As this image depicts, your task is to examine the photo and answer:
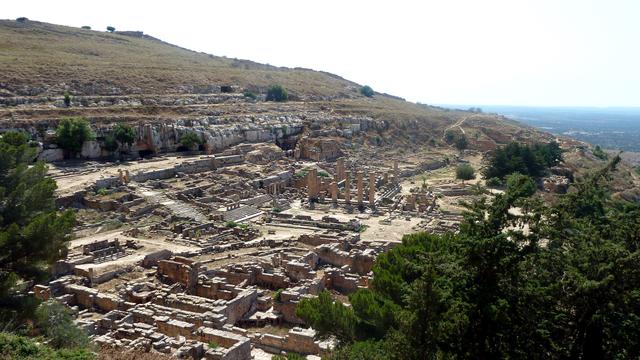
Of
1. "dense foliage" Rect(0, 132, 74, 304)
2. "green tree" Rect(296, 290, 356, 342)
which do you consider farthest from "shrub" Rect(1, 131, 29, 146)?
"green tree" Rect(296, 290, 356, 342)

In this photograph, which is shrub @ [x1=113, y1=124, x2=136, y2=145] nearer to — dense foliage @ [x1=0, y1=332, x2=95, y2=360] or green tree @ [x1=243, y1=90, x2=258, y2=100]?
green tree @ [x1=243, y1=90, x2=258, y2=100]

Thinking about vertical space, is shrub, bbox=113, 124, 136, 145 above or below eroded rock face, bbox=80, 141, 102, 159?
above

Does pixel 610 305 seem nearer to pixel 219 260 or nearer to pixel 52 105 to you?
pixel 219 260

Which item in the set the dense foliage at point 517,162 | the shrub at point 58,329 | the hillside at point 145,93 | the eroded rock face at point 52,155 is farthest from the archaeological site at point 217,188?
the dense foliage at point 517,162

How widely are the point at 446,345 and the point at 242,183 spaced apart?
34890 mm

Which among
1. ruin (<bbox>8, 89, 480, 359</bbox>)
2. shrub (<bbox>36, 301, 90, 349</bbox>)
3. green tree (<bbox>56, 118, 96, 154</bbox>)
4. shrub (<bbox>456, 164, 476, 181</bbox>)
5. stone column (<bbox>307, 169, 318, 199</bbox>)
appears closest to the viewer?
shrub (<bbox>36, 301, 90, 349</bbox>)

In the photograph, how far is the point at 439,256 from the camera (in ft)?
45.6

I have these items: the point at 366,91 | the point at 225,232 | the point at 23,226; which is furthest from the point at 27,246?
the point at 366,91

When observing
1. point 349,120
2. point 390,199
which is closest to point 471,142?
point 349,120

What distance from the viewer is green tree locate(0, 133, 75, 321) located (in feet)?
49.0

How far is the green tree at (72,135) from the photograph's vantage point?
1759 inches

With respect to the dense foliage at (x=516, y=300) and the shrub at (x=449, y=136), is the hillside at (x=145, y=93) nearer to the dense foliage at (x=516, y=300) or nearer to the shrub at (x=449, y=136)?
the shrub at (x=449, y=136)

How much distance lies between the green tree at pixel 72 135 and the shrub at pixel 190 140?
9.67 metres

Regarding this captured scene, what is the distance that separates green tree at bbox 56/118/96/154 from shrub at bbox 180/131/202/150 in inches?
381
